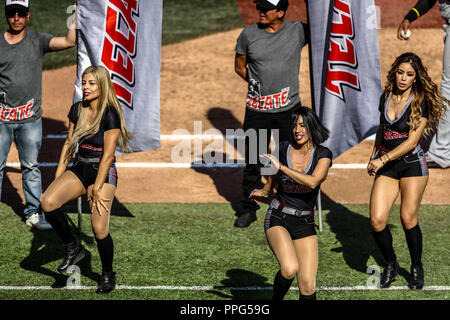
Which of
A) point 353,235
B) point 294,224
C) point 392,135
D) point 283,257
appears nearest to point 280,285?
point 283,257

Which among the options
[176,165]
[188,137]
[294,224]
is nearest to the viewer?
[294,224]

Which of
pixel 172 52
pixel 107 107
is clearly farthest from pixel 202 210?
pixel 172 52

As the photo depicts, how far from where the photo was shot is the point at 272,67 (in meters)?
9.42

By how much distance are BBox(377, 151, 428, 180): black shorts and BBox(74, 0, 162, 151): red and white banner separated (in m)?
2.95

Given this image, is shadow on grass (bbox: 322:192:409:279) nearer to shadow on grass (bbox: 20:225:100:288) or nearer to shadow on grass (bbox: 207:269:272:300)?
shadow on grass (bbox: 207:269:272:300)

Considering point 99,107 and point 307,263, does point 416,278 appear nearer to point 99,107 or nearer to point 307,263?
point 307,263

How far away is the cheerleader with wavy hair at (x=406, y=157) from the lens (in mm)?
7668

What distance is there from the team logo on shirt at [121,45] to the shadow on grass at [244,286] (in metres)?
2.48

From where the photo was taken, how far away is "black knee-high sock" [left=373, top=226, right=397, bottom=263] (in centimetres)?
776

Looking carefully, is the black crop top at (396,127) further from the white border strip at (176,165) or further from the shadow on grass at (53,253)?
the white border strip at (176,165)

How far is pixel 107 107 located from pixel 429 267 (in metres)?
3.95

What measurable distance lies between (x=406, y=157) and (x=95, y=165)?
3181 mm

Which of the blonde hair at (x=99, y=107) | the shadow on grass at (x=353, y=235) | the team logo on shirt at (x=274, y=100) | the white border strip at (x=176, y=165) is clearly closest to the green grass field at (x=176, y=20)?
the white border strip at (x=176, y=165)

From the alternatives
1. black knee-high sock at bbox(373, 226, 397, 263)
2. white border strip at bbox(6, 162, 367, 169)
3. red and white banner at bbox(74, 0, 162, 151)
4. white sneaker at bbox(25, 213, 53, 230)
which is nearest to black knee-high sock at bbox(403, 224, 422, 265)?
black knee-high sock at bbox(373, 226, 397, 263)
